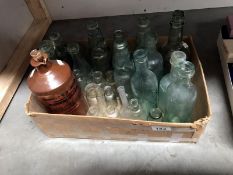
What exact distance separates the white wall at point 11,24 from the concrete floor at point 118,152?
0.88ft

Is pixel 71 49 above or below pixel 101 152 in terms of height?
above

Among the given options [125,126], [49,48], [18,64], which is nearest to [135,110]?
[125,126]

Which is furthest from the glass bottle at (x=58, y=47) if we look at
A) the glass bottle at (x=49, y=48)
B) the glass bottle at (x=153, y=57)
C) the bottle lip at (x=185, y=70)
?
the bottle lip at (x=185, y=70)

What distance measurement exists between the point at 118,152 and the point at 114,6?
2.11 feet

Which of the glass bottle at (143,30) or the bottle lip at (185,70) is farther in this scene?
the glass bottle at (143,30)

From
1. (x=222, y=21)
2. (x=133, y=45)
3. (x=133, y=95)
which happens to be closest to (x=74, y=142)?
(x=133, y=95)

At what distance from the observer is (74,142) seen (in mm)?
669

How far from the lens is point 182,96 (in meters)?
0.57

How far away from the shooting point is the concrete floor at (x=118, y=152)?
1.95ft

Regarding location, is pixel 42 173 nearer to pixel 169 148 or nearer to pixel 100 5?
pixel 169 148

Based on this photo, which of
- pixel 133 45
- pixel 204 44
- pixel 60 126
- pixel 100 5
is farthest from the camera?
pixel 100 5

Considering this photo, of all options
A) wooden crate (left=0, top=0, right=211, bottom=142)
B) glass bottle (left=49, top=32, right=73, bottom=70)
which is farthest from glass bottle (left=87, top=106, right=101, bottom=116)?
glass bottle (left=49, top=32, right=73, bottom=70)

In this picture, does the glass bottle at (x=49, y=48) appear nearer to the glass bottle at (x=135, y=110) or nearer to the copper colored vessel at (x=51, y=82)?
the copper colored vessel at (x=51, y=82)

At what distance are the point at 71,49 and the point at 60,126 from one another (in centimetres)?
20
